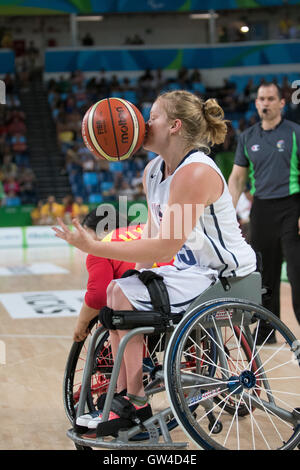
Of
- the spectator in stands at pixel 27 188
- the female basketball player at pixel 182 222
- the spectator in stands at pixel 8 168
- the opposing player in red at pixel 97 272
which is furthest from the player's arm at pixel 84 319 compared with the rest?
the spectator in stands at pixel 8 168

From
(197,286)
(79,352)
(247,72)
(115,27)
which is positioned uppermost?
(115,27)

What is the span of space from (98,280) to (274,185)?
1.80m

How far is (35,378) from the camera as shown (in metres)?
3.80

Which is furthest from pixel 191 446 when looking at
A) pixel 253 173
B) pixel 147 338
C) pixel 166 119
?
pixel 253 173

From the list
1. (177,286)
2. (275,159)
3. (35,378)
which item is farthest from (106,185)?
(177,286)

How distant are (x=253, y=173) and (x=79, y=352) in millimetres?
2081

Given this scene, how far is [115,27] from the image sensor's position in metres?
23.0

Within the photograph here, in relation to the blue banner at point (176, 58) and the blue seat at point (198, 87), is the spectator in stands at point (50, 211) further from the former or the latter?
the blue banner at point (176, 58)

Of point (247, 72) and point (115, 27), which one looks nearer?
point (247, 72)

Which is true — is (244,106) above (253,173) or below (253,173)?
above

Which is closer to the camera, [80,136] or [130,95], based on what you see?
[80,136]

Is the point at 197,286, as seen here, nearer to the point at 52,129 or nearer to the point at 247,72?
the point at 52,129

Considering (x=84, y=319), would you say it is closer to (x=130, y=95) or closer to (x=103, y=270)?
(x=103, y=270)

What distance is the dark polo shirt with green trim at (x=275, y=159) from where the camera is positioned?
4250 mm
